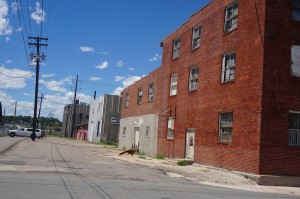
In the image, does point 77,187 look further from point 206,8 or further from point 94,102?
point 94,102

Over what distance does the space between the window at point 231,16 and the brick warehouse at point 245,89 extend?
0.18 feet

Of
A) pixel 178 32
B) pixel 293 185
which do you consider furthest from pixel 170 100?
pixel 293 185

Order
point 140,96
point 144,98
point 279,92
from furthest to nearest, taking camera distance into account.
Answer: point 140,96 < point 144,98 < point 279,92

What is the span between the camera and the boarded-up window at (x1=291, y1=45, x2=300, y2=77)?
20.5 metres

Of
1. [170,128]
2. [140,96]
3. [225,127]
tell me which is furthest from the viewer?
[140,96]

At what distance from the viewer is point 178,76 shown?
30047mm

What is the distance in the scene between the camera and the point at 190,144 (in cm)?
2669

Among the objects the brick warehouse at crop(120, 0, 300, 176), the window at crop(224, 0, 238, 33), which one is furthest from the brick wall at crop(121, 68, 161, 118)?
the window at crop(224, 0, 238, 33)

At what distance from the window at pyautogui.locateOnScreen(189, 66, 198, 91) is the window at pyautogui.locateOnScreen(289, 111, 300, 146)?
25.8ft

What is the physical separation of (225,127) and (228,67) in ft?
10.5

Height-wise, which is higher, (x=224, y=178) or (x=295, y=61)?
(x=295, y=61)

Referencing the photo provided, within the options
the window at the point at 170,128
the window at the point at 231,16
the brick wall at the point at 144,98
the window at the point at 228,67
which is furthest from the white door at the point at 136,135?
the window at the point at 231,16

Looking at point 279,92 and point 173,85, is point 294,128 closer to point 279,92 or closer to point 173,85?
point 279,92

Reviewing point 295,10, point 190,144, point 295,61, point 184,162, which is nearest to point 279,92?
point 295,61
